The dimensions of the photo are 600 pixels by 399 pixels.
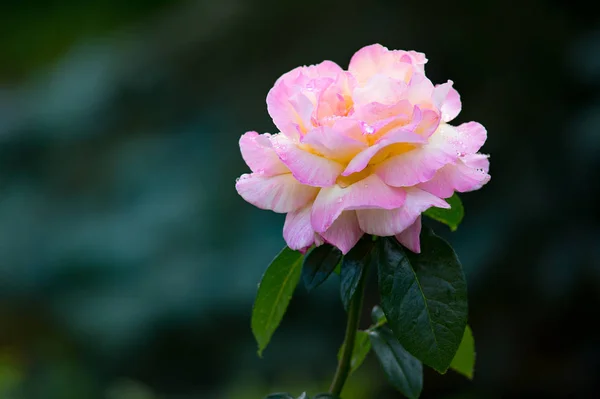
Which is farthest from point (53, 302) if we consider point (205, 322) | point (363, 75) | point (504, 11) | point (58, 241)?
point (363, 75)

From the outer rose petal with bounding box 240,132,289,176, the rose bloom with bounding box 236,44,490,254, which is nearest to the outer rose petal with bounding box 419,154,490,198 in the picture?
the rose bloom with bounding box 236,44,490,254

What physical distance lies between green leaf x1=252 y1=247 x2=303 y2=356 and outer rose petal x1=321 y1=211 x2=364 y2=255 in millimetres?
113

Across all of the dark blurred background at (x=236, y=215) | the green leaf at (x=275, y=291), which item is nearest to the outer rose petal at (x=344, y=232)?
the green leaf at (x=275, y=291)

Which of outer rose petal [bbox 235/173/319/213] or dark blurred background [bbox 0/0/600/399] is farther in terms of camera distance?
dark blurred background [bbox 0/0/600/399]

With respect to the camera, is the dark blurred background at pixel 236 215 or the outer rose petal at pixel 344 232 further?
the dark blurred background at pixel 236 215

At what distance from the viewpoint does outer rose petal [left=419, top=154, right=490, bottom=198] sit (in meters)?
0.52

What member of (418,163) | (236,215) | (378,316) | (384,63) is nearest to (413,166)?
(418,163)

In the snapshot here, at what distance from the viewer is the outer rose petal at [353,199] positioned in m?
0.49

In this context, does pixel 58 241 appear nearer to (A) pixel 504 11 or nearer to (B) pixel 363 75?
(A) pixel 504 11

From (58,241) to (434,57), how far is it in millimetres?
1517

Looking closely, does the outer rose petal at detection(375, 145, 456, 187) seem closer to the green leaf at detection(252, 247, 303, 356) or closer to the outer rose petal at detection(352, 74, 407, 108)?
the outer rose petal at detection(352, 74, 407, 108)

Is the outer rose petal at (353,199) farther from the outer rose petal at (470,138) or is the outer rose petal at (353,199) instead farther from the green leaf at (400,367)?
the green leaf at (400,367)

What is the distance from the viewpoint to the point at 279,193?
1.74ft

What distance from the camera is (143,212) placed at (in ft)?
8.75
